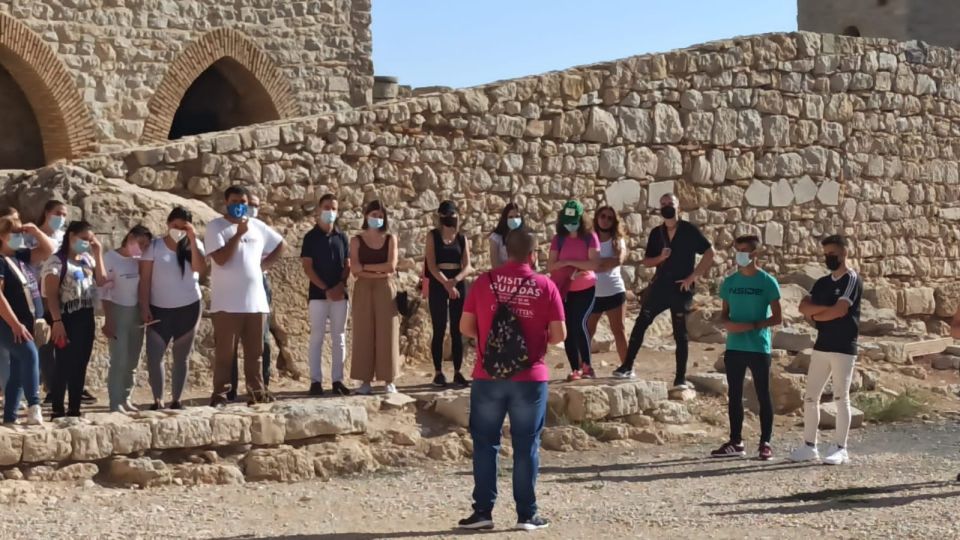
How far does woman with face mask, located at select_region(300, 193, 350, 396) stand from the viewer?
1085 centimetres

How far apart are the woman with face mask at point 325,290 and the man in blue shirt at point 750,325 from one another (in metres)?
2.78

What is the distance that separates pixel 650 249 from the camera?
12078 millimetres

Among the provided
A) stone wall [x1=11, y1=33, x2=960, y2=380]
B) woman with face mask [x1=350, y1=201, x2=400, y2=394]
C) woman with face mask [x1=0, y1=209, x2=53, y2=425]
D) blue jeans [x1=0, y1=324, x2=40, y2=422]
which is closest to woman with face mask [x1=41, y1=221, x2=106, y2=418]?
woman with face mask [x1=0, y1=209, x2=53, y2=425]

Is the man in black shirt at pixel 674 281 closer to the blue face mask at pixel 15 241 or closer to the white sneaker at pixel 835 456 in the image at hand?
the white sneaker at pixel 835 456

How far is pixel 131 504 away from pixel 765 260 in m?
10.00

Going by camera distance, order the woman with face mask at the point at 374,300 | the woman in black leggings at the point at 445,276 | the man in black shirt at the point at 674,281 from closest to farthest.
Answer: the woman with face mask at the point at 374,300, the woman in black leggings at the point at 445,276, the man in black shirt at the point at 674,281

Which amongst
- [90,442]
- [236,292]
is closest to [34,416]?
[90,442]

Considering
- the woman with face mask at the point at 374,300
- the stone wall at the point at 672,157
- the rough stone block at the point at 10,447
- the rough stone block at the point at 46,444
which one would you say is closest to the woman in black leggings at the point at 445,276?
the woman with face mask at the point at 374,300

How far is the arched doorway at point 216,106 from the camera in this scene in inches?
752

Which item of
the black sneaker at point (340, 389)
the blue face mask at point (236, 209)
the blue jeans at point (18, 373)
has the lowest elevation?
the black sneaker at point (340, 389)

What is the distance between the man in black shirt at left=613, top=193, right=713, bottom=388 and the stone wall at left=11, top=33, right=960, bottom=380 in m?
2.32

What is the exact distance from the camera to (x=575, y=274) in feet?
37.4

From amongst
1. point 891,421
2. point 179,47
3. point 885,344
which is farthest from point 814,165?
point 179,47

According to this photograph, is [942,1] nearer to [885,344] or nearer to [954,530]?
[885,344]
